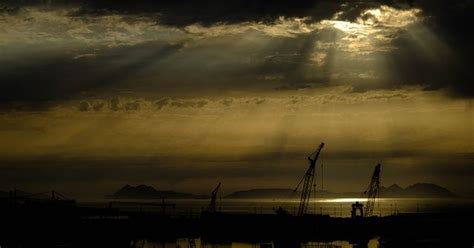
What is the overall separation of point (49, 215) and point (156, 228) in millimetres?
32662

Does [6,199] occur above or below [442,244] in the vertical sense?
above

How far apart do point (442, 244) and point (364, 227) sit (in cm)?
8181

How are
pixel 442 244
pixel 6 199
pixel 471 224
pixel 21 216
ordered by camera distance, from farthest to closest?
pixel 6 199 < pixel 471 224 < pixel 21 216 < pixel 442 244

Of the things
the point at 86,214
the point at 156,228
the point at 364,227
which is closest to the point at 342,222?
the point at 364,227

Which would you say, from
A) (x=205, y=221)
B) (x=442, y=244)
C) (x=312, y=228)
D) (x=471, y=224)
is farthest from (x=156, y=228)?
(x=442, y=244)

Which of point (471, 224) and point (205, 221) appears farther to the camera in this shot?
point (205, 221)

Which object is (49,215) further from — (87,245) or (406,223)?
(406,223)

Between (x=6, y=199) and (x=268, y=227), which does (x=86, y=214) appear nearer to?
(x=6, y=199)

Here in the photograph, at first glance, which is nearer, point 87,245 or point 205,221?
point 87,245

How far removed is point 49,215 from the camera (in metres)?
169

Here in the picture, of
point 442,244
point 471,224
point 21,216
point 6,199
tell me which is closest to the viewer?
point 442,244

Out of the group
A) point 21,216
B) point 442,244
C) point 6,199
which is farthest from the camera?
point 6,199

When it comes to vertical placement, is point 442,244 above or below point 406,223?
below

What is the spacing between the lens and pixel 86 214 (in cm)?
19262
